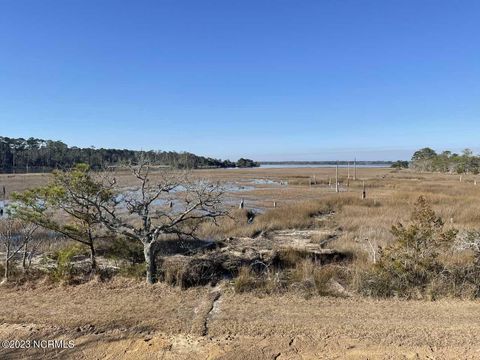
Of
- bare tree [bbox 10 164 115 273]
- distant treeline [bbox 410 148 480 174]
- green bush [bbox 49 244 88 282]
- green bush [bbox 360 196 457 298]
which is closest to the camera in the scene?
green bush [bbox 360 196 457 298]

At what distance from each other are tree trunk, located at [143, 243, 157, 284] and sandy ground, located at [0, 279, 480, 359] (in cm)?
72

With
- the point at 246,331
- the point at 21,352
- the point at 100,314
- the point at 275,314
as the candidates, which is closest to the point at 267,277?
the point at 275,314

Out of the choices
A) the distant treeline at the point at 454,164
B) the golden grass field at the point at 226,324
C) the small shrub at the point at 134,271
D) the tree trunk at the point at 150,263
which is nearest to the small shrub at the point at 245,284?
the golden grass field at the point at 226,324

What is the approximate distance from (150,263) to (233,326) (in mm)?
3586

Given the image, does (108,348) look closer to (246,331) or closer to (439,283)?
(246,331)

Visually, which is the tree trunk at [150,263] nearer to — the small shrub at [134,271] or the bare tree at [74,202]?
the small shrub at [134,271]

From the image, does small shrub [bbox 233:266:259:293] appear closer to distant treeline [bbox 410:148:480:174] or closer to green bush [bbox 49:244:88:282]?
green bush [bbox 49:244:88:282]

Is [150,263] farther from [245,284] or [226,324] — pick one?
[226,324]

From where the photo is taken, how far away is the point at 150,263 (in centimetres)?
973

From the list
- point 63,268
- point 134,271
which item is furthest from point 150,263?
point 63,268

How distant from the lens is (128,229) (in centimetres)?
1054

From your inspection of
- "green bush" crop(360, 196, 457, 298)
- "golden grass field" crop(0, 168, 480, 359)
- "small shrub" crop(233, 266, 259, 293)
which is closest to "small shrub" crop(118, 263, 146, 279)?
"golden grass field" crop(0, 168, 480, 359)

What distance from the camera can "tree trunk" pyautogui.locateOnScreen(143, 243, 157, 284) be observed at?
964cm

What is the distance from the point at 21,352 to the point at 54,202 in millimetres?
4736
